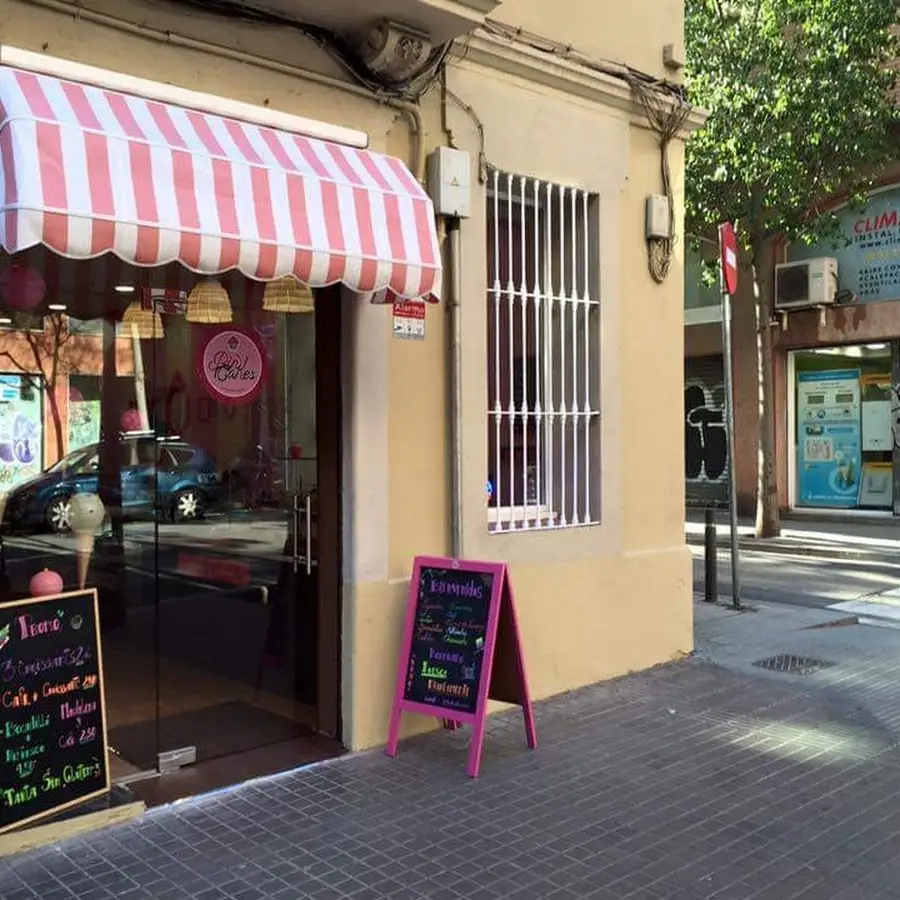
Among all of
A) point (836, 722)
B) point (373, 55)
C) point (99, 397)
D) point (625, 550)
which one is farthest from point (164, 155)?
point (836, 722)

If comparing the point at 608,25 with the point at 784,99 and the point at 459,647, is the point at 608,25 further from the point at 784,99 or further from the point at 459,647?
the point at 784,99

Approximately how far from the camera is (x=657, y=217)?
698cm

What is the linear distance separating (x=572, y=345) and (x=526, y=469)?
933 mm

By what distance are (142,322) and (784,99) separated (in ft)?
36.2

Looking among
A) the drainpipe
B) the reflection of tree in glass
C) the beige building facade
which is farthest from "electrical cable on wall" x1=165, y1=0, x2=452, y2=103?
the reflection of tree in glass

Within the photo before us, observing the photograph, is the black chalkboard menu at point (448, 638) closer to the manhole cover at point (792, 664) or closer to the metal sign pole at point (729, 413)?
the manhole cover at point (792, 664)

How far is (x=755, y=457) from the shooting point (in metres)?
18.5

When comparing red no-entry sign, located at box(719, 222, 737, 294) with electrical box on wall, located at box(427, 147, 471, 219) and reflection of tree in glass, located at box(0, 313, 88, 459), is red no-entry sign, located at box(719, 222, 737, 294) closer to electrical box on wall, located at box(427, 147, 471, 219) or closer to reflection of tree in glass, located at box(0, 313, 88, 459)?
electrical box on wall, located at box(427, 147, 471, 219)

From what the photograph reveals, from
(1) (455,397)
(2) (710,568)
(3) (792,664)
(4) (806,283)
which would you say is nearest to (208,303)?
(1) (455,397)

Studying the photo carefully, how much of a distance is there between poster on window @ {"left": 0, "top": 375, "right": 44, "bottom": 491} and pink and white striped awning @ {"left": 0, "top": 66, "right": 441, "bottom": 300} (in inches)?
74.4

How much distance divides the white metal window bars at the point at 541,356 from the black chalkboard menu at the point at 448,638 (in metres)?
1.01

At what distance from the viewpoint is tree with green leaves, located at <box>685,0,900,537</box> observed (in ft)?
44.0

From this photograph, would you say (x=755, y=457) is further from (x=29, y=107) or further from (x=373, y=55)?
(x=29, y=107)

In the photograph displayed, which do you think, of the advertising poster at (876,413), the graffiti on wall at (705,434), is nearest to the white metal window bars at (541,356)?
the advertising poster at (876,413)
